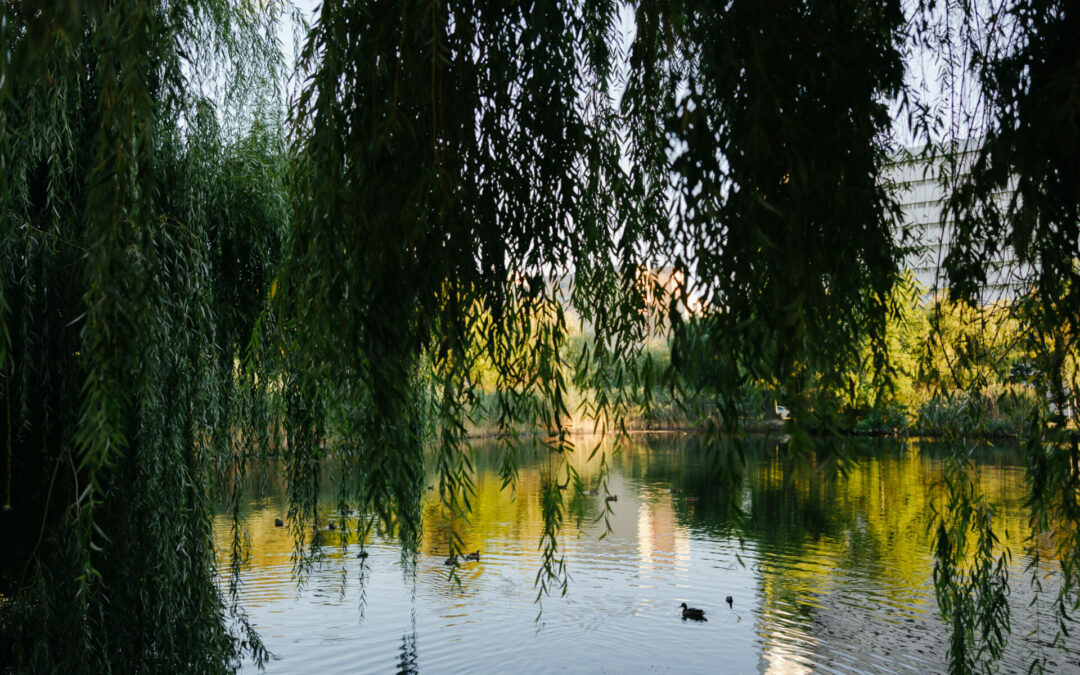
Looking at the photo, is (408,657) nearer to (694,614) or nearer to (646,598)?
(694,614)

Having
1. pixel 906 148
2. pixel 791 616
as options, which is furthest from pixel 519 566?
pixel 906 148

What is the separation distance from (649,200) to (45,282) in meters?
2.69

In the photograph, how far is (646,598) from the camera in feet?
27.4

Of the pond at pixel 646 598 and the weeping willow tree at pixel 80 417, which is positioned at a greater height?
the weeping willow tree at pixel 80 417

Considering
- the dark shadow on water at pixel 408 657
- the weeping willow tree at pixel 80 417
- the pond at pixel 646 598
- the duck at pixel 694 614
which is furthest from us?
the duck at pixel 694 614

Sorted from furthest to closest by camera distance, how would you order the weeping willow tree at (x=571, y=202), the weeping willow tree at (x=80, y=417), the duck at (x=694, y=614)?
the duck at (x=694, y=614)
the weeping willow tree at (x=80, y=417)
the weeping willow tree at (x=571, y=202)

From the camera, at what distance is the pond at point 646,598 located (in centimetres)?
652

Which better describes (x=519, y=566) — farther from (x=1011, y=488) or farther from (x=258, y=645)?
(x=1011, y=488)

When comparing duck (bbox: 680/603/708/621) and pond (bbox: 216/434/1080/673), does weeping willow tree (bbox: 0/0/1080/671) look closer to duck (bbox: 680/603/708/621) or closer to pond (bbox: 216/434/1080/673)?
pond (bbox: 216/434/1080/673)

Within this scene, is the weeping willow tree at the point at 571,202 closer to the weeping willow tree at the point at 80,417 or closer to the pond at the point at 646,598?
the weeping willow tree at the point at 80,417

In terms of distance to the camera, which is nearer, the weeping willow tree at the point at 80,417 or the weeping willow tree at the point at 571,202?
the weeping willow tree at the point at 571,202

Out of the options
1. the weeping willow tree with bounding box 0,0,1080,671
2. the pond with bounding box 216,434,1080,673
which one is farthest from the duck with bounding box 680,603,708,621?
the weeping willow tree with bounding box 0,0,1080,671

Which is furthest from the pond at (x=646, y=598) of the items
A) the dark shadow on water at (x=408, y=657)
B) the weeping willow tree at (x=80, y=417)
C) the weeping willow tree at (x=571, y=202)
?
the weeping willow tree at (x=571, y=202)

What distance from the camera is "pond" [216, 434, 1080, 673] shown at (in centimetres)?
652
